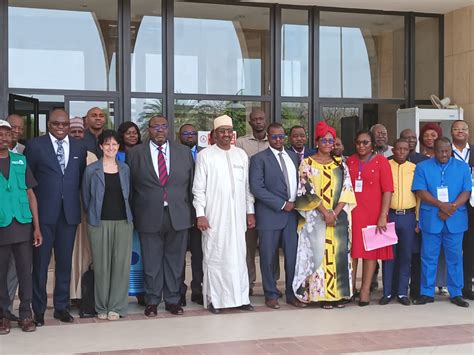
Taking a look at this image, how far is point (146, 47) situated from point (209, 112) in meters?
1.39

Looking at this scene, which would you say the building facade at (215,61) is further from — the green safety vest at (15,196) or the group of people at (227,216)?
the green safety vest at (15,196)

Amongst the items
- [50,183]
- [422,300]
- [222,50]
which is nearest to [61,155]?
[50,183]

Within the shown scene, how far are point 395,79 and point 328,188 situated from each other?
5.56 metres

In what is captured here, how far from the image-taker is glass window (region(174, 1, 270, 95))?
10.5 meters

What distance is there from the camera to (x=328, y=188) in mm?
6547

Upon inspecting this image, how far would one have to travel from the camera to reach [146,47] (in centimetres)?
Answer: 1025

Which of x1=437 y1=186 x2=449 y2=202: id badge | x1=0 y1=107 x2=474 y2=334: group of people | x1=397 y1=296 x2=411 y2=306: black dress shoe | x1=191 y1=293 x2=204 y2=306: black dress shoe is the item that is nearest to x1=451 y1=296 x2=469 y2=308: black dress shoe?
x1=0 y1=107 x2=474 y2=334: group of people

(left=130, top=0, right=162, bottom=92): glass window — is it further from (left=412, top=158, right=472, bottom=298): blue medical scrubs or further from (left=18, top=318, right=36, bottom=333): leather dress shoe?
(left=18, top=318, right=36, bottom=333): leather dress shoe

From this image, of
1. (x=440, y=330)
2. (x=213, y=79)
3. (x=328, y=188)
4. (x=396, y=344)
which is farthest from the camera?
(x=213, y=79)

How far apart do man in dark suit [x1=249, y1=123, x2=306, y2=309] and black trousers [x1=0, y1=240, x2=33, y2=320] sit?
2.18 m

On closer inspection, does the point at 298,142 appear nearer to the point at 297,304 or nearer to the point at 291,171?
the point at 291,171

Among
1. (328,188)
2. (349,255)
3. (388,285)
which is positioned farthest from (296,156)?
(388,285)

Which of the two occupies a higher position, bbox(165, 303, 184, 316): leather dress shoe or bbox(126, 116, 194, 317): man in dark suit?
bbox(126, 116, 194, 317): man in dark suit

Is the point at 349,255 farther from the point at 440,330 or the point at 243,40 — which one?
the point at 243,40
